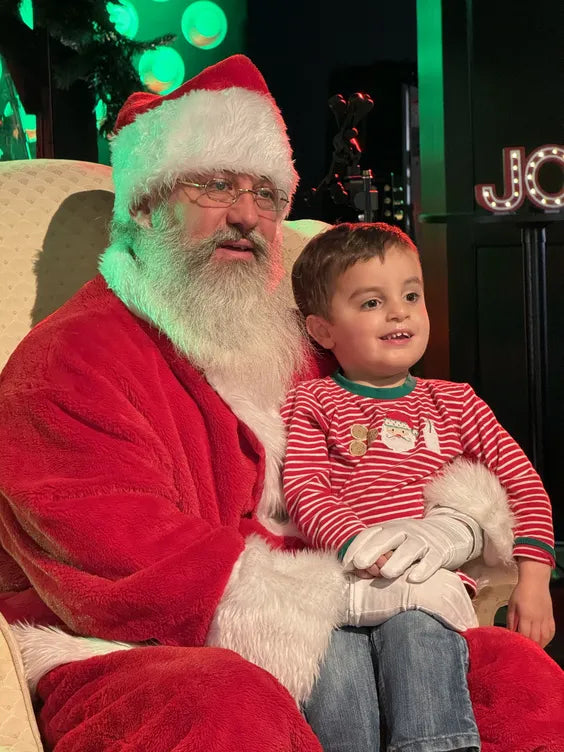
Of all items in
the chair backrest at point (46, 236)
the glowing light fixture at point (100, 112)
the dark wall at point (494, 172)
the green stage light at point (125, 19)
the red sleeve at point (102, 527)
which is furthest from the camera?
the green stage light at point (125, 19)

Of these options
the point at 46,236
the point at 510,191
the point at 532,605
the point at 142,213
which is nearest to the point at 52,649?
the point at 532,605

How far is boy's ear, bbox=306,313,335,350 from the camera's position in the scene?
1851 millimetres

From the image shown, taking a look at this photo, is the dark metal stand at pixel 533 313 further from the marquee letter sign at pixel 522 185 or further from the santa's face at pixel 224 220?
the santa's face at pixel 224 220

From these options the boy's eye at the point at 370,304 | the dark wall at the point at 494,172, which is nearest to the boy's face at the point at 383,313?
the boy's eye at the point at 370,304

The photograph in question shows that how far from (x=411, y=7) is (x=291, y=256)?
3.87 metres

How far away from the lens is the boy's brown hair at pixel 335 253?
175 cm

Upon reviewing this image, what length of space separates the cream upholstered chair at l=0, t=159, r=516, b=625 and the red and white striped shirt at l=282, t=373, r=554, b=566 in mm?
550

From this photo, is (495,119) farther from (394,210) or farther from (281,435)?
(281,435)

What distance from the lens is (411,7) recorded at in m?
5.52

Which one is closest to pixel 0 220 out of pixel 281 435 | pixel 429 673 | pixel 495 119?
pixel 281 435

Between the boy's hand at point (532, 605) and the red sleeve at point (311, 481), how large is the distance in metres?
0.31

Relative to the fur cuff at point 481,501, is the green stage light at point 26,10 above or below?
above

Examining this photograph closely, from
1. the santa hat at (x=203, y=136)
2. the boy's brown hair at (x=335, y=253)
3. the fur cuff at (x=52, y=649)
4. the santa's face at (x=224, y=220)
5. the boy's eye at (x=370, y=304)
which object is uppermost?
the santa hat at (x=203, y=136)

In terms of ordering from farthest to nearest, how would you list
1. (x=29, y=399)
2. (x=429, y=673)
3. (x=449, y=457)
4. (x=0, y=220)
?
(x=0, y=220) → (x=449, y=457) → (x=29, y=399) → (x=429, y=673)
